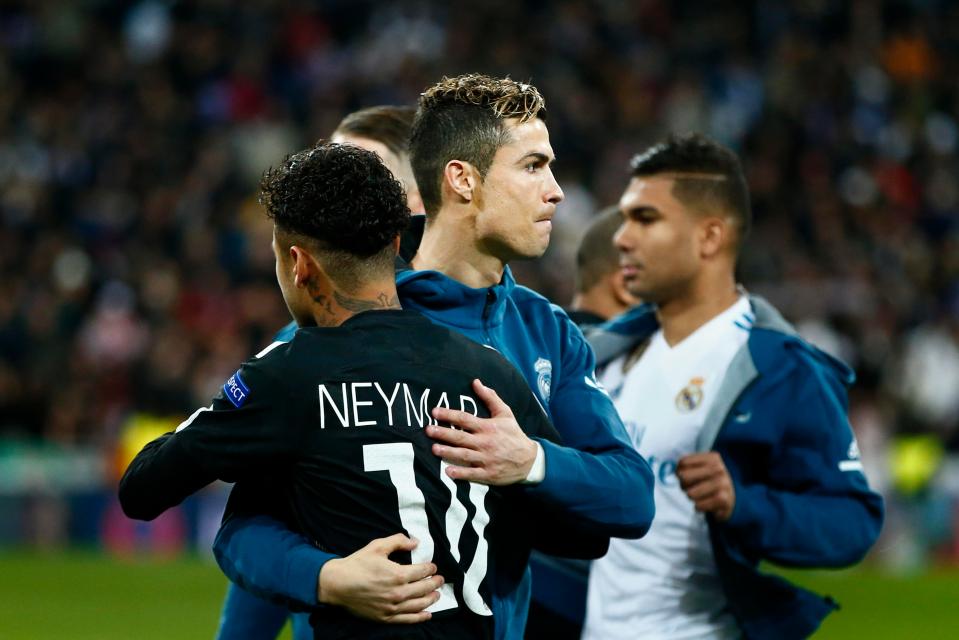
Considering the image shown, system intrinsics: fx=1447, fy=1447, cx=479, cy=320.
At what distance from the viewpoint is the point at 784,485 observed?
4043 mm

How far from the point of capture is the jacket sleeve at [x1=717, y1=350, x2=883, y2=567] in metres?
3.86

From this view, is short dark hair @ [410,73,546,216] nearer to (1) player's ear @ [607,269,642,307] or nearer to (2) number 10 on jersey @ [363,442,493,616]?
(2) number 10 on jersey @ [363,442,493,616]

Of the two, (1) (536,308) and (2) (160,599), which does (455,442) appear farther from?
(2) (160,599)

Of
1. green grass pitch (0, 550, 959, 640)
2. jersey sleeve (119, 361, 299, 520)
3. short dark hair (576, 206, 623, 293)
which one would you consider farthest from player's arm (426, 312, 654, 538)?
green grass pitch (0, 550, 959, 640)

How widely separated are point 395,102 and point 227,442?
43.0 ft

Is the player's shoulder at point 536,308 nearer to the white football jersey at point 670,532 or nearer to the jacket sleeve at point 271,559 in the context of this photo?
the jacket sleeve at point 271,559

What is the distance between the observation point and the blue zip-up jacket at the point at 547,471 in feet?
9.11

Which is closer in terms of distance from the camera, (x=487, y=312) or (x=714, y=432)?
(x=487, y=312)

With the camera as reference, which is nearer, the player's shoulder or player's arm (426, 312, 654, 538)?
player's arm (426, 312, 654, 538)

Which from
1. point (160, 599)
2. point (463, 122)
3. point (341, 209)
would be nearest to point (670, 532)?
point (463, 122)

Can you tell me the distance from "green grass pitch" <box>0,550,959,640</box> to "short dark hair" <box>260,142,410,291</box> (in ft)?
21.7

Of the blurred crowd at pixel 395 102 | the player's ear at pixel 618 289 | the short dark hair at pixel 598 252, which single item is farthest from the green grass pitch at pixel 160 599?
the short dark hair at pixel 598 252

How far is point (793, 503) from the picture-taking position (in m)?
3.89

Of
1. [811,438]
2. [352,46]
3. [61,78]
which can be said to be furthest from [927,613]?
[61,78]
